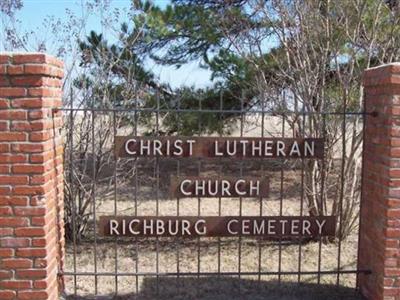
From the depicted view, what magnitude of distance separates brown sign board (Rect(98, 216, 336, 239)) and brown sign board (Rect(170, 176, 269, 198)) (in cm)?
21

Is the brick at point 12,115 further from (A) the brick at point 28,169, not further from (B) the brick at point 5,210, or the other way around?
(B) the brick at point 5,210

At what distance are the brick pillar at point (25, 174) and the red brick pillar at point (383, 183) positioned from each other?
96.7 inches

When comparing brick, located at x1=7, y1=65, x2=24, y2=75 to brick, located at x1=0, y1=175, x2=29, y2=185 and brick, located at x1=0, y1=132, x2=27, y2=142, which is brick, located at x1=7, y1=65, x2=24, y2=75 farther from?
brick, located at x1=0, y1=175, x2=29, y2=185

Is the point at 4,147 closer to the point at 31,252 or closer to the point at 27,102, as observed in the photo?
the point at 27,102

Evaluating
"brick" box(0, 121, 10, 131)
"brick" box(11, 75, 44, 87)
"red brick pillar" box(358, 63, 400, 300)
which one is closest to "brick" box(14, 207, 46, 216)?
"brick" box(0, 121, 10, 131)

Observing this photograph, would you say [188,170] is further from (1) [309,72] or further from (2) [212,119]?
Answer: (1) [309,72]

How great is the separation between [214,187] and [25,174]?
1454mm

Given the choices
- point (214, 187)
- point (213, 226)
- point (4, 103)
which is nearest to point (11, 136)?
point (4, 103)

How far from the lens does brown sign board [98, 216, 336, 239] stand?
4246mm

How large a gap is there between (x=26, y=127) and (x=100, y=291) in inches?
70.3

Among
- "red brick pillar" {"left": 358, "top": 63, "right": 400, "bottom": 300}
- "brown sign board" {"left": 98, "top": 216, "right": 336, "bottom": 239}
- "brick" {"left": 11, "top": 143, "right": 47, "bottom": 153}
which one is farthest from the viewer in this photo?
"brown sign board" {"left": 98, "top": 216, "right": 336, "bottom": 239}

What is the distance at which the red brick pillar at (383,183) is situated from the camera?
378 centimetres

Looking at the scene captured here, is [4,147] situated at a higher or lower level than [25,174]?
higher

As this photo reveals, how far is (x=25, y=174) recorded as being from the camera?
3.62m
